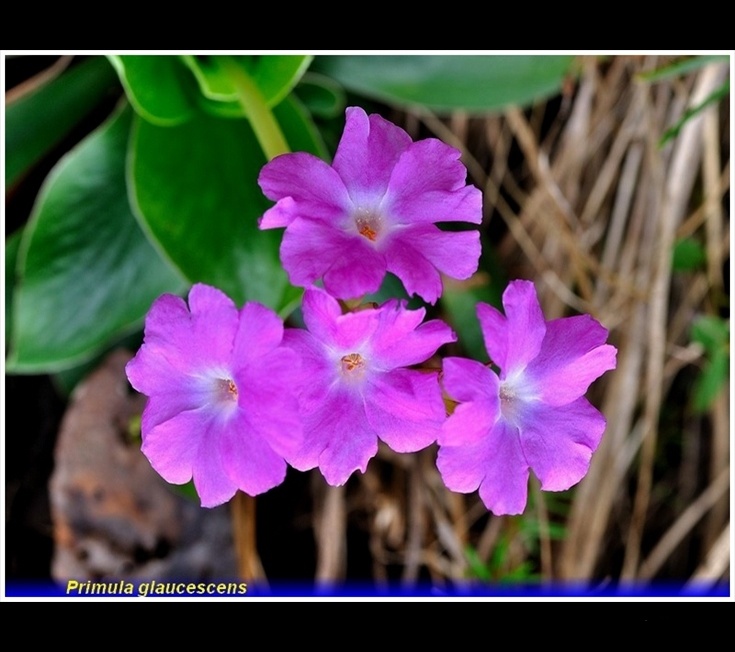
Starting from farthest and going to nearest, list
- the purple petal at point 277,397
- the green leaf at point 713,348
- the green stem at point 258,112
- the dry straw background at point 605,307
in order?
the dry straw background at point 605,307 < the green leaf at point 713,348 < the green stem at point 258,112 < the purple petal at point 277,397

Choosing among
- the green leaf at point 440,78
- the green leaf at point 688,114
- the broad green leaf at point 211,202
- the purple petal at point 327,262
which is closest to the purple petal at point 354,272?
the purple petal at point 327,262

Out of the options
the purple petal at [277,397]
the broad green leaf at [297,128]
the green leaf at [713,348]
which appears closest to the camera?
the purple petal at [277,397]

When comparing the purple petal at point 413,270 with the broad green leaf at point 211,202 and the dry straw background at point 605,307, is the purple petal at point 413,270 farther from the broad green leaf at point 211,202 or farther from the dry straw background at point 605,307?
the dry straw background at point 605,307

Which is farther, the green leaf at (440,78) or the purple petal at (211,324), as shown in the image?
the green leaf at (440,78)

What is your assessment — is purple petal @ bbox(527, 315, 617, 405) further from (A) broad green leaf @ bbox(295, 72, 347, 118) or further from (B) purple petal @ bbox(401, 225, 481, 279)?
(A) broad green leaf @ bbox(295, 72, 347, 118)

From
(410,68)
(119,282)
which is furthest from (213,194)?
(410,68)

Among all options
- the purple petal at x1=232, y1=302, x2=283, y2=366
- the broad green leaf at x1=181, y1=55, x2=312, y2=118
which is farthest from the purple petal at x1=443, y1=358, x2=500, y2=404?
the broad green leaf at x1=181, y1=55, x2=312, y2=118

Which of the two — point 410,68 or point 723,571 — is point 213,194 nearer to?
point 410,68

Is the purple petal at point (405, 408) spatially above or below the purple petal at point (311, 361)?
below
